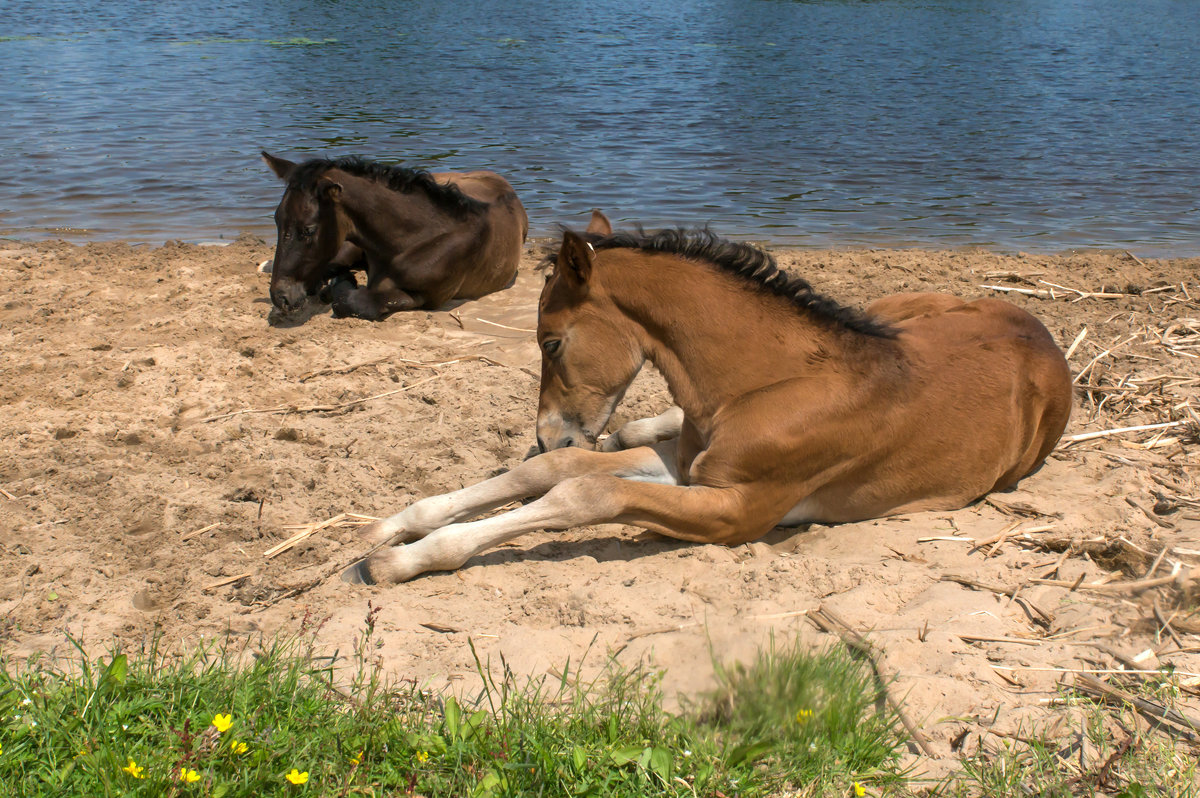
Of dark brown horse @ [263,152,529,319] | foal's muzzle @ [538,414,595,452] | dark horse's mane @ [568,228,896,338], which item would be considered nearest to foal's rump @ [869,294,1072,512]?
dark horse's mane @ [568,228,896,338]

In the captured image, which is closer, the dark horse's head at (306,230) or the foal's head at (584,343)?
the foal's head at (584,343)

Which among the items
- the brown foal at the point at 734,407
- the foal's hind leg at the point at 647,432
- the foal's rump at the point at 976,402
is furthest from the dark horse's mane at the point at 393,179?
the foal's rump at the point at 976,402

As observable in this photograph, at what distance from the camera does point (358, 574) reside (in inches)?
142

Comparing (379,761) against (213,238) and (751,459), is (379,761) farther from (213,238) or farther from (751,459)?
(213,238)

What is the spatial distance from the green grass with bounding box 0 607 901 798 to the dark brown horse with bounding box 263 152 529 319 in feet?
15.4

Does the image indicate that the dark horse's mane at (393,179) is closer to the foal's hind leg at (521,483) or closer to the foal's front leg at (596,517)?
the foal's hind leg at (521,483)

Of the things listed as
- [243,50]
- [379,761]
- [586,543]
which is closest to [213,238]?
[586,543]

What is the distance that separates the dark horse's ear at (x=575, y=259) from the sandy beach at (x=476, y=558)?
1123 millimetres

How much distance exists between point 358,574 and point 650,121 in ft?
45.6

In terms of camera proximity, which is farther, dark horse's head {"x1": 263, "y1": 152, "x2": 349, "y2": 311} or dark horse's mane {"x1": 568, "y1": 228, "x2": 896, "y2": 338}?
dark horse's head {"x1": 263, "y1": 152, "x2": 349, "y2": 311}

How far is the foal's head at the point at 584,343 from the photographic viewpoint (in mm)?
4008

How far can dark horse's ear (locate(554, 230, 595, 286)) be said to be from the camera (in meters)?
3.84

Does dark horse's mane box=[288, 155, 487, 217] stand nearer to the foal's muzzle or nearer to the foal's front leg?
the foal's muzzle

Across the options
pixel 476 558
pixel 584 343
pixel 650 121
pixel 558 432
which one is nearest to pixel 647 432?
pixel 558 432
